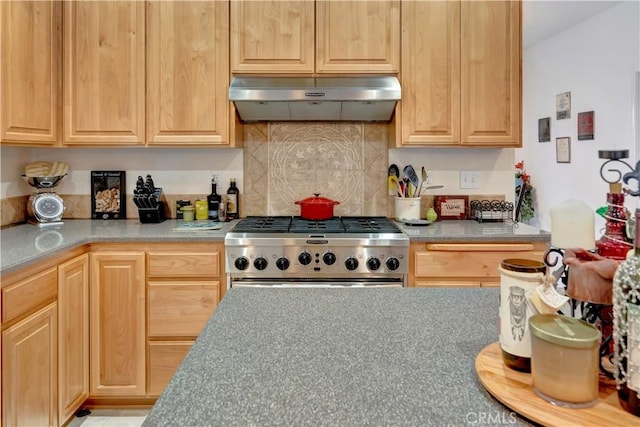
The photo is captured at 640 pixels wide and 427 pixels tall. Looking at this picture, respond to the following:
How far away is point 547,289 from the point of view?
0.71 m

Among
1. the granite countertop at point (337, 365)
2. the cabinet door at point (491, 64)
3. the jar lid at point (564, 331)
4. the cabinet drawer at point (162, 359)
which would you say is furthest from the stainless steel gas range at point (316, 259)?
the jar lid at point (564, 331)

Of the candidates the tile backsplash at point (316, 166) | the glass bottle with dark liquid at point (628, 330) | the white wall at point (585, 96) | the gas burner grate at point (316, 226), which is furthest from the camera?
the white wall at point (585, 96)

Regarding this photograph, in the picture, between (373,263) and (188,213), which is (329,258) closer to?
(373,263)

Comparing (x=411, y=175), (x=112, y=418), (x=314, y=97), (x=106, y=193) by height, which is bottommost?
(x=112, y=418)

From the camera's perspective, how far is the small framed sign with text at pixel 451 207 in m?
2.96

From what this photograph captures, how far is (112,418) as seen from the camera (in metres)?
2.34

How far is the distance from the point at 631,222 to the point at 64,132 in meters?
2.82

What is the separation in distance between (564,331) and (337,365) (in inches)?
14.1

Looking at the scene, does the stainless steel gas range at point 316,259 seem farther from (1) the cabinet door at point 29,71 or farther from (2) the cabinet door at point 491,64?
(1) the cabinet door at point 29,71

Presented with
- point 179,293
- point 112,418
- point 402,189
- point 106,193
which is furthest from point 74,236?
point 402,189

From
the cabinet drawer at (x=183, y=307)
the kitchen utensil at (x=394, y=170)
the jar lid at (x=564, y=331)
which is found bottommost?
the cabinet drawer at (x=183, y=307)

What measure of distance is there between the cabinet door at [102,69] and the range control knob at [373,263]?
1.56m

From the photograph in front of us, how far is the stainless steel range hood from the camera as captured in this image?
2.55 metres

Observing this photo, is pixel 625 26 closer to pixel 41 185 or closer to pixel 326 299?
pixel 326 299
